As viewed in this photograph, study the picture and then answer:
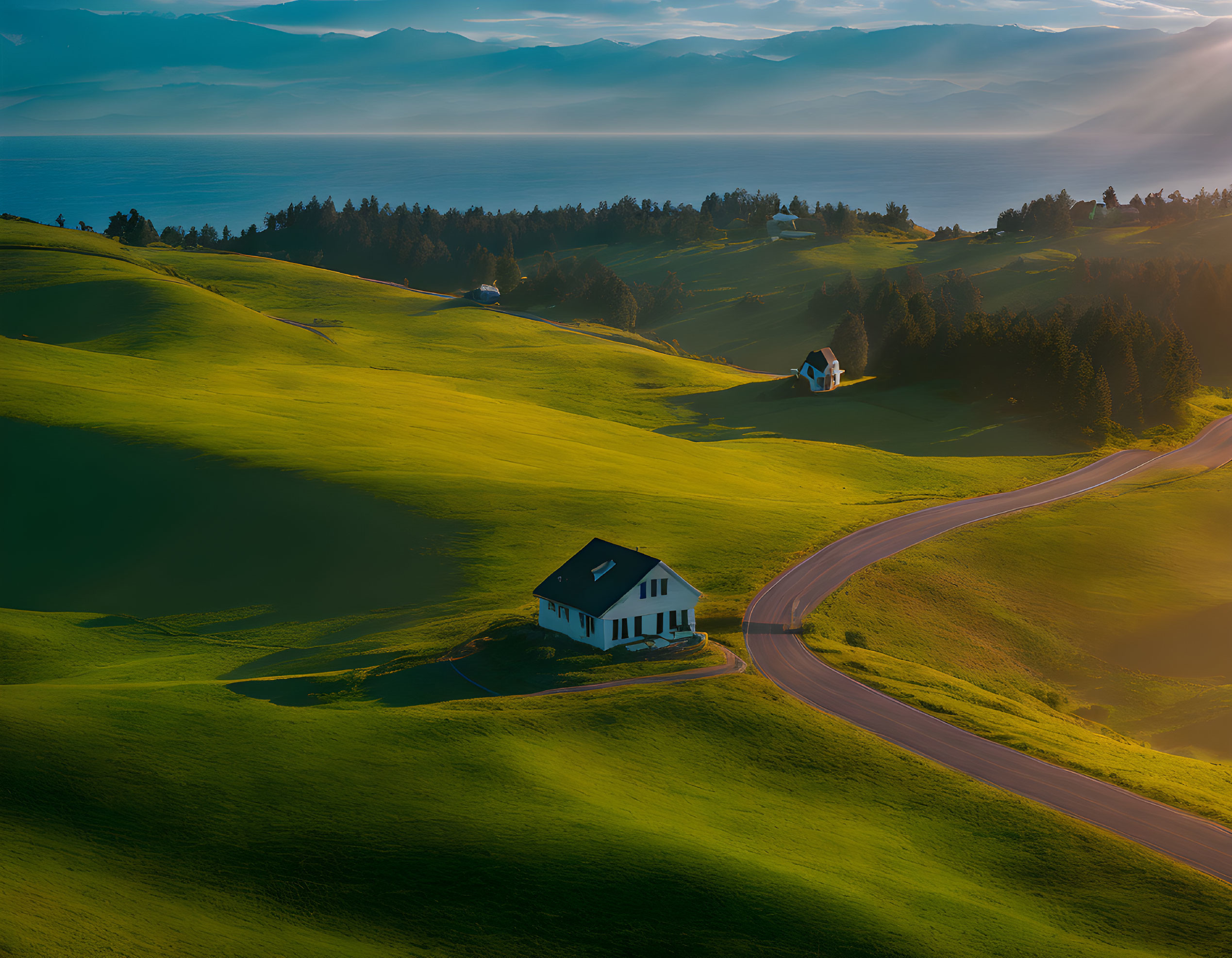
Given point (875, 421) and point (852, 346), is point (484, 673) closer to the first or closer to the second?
point (875, 421)

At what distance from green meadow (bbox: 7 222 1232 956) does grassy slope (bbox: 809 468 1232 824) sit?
7.03m

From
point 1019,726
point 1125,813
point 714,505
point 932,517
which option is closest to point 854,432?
point 932,517

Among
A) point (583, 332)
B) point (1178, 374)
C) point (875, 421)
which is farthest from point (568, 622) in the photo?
point (583, 332)

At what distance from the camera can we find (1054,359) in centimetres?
11688

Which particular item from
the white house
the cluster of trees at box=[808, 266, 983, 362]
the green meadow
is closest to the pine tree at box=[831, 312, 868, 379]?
the cluster of trees at box=[808, 266, 983, 362]

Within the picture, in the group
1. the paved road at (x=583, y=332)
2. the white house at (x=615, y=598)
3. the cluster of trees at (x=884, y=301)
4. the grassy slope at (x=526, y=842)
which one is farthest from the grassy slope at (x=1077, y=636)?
the cluster of trees at (x=884, y=301)

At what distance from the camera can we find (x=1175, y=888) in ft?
111

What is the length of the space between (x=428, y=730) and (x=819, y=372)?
4062 inches

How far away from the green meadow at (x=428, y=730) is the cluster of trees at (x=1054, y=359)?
55.5ft

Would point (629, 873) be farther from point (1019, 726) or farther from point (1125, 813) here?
point (1019, 726)

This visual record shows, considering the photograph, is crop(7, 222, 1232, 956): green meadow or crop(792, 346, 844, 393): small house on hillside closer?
crop(7, 222, 1232, 956): green meadow

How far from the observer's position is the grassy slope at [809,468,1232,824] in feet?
156

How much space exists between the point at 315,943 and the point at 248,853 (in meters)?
5.23

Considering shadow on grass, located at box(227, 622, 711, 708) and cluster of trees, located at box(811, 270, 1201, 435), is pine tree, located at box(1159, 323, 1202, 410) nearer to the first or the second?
cluster of trees, located at box(811, 270, 1201, 435)
